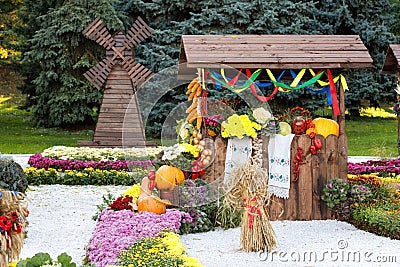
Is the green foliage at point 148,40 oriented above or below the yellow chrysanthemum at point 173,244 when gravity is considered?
above

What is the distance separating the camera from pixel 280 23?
72.7 ft

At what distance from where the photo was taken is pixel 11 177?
24.7ft

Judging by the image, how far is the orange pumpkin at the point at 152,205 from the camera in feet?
24.9

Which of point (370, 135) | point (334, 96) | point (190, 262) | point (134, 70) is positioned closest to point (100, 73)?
point (134, 70)

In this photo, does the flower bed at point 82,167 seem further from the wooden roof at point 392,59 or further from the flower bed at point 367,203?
the wooden roof at point 392,59

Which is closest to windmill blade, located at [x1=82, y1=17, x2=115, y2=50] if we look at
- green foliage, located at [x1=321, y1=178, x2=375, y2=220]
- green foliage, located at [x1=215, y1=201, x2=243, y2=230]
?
green foliage, located at [x1=215, y1=201, x2=243, y2=230]

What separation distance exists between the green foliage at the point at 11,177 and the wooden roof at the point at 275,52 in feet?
8.08

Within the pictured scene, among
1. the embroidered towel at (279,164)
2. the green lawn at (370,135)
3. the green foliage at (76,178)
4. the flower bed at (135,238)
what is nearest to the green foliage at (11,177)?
the flower bed at (135,238)

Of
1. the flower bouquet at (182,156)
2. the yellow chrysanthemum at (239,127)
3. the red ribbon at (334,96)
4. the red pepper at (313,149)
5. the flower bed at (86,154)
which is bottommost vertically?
the flower bed at (86,154)

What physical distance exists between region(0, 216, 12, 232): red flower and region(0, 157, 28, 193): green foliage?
2756 millimetres

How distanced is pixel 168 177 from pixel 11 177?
6.06 feet

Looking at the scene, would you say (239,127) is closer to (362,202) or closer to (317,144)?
(317,144)

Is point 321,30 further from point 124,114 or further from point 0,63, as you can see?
point 0,63

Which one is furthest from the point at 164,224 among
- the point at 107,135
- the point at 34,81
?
the point at 34,81
